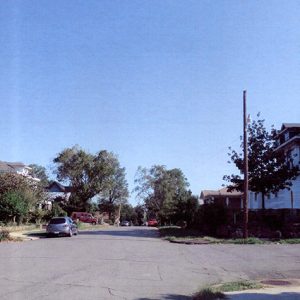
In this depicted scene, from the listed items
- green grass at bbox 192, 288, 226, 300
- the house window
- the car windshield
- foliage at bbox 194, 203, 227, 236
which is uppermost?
the house window

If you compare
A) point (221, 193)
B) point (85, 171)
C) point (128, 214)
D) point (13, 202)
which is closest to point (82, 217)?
point (85, 171)

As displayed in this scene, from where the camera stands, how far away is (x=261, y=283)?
11.7 meters

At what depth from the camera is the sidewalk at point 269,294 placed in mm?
9352

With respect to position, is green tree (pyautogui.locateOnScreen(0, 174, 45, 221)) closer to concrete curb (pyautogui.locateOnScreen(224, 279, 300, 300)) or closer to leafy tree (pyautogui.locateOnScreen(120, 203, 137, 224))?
concrete curb (pyautogui.locateOnScreen(224, 279, 300, 300))

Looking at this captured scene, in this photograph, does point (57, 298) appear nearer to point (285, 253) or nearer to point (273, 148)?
point (285, 253)

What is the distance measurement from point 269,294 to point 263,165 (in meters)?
26.5

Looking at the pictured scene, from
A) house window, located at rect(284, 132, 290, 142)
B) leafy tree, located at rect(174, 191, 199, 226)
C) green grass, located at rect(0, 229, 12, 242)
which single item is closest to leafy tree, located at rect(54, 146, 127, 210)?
leafy tree, located at rect(174, 191, 199, 226)

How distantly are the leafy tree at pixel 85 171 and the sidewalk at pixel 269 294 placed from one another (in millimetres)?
71627

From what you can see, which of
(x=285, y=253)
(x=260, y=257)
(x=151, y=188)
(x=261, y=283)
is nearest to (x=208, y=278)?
(x=261, y=283)

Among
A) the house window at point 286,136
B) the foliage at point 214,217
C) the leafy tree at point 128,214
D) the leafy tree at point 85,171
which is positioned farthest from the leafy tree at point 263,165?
the leafy tree at point 128,214

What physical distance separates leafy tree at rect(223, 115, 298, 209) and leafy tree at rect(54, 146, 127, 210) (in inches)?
1889

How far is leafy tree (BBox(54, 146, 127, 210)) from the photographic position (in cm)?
8135

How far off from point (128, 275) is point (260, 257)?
7.99 meters

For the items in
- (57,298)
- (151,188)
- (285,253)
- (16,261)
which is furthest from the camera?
(151,188)
